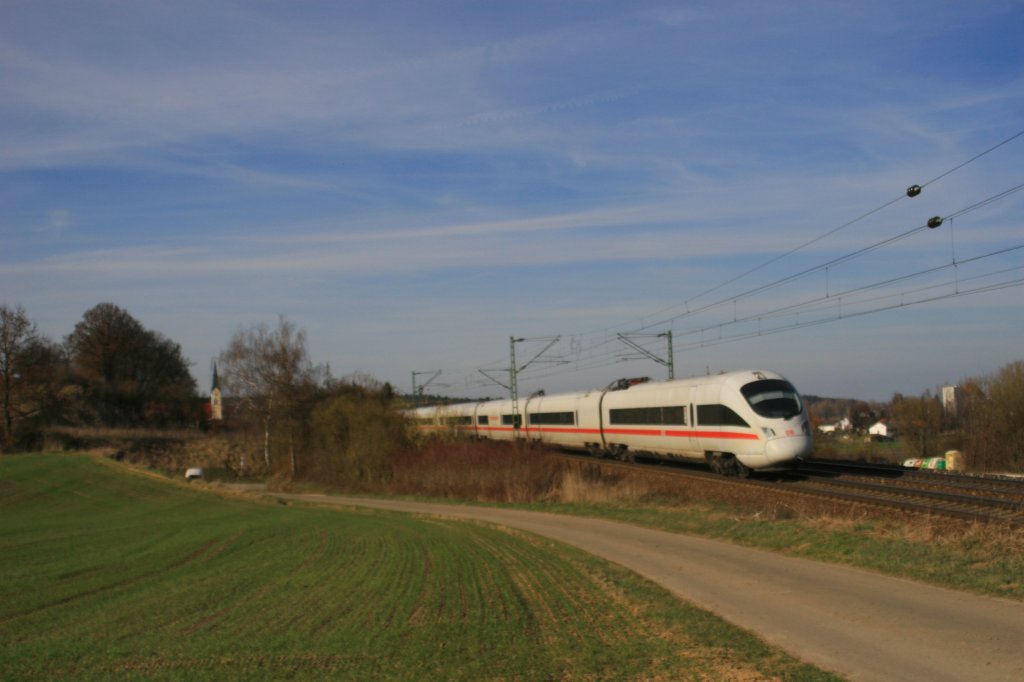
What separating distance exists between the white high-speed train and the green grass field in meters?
8.43

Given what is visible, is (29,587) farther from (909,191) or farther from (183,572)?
(909,191)

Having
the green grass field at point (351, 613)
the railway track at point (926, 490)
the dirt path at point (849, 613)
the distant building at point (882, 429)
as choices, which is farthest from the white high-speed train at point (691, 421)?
the distant building at point (882, 429)

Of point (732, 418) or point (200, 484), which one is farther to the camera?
point (200, 484)

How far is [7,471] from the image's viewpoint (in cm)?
5134

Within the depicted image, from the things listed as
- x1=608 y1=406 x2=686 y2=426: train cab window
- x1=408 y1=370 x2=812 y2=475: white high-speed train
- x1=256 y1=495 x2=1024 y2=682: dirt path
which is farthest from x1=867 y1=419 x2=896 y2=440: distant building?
x1=256 y1=495 x2=1024 y2=682: dirt path

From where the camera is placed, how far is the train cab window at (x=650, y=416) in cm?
3067

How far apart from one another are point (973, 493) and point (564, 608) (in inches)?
474

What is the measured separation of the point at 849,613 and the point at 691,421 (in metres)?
19.2

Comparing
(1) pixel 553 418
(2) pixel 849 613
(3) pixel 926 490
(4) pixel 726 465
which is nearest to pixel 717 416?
(4) pixel 726 465

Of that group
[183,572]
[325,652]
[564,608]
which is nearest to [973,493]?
[564,608]

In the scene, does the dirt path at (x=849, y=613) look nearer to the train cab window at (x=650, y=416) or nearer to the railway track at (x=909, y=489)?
the railway track at (x=909, y=489)

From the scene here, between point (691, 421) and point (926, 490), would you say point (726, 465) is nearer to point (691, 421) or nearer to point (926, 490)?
point (691, 421)

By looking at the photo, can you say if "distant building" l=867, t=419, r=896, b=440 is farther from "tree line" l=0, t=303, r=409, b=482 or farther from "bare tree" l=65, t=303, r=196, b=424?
"bare tree" l=65, t=303, r=196, b=424

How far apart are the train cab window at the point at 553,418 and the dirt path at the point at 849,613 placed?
26860mm
